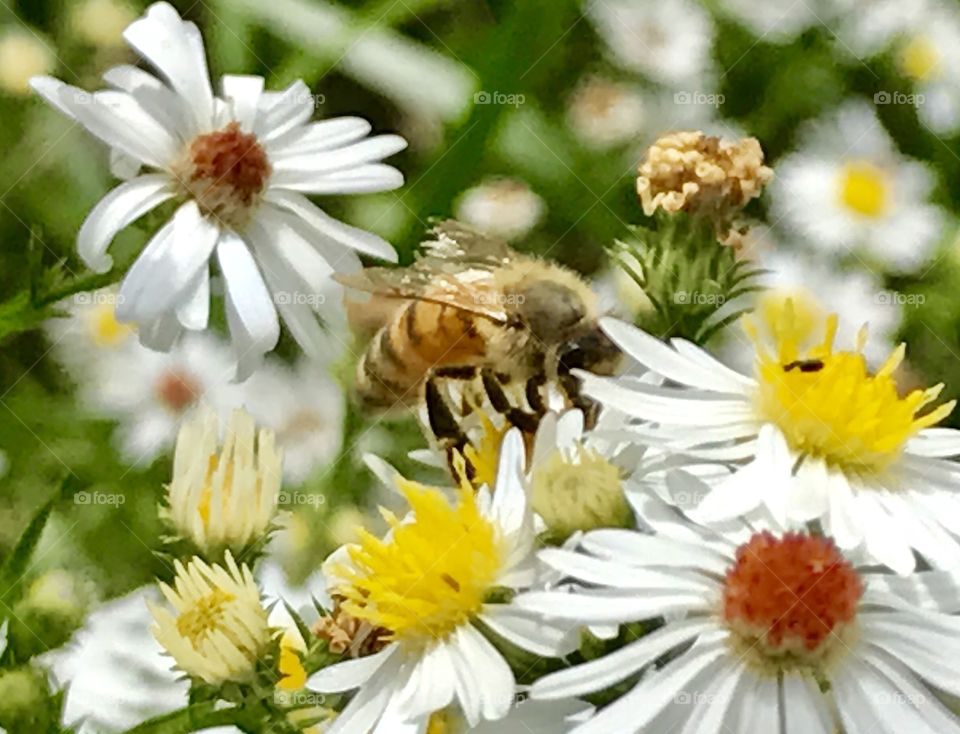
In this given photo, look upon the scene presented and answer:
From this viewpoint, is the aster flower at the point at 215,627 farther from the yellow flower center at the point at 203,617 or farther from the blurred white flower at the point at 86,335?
the blurred white flower at the point at 86,335

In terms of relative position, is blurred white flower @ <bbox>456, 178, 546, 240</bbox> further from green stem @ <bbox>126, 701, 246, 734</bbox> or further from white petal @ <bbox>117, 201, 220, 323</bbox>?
green stem @ <bbox>126, 701, 246, 734</bbox>

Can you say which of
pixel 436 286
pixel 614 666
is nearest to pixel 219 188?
pixel 436 286

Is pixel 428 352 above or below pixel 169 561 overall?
above

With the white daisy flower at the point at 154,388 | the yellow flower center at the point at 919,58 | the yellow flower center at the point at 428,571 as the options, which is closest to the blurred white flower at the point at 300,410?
the white daisy flower at the point at 154,388

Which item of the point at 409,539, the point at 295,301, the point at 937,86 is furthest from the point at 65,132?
the point at 937,86

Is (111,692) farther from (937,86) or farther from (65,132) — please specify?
(937,86)

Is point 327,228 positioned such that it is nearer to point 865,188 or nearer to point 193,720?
point 193,720

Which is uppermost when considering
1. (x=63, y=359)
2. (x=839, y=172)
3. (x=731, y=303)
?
(x=839, y=172)
